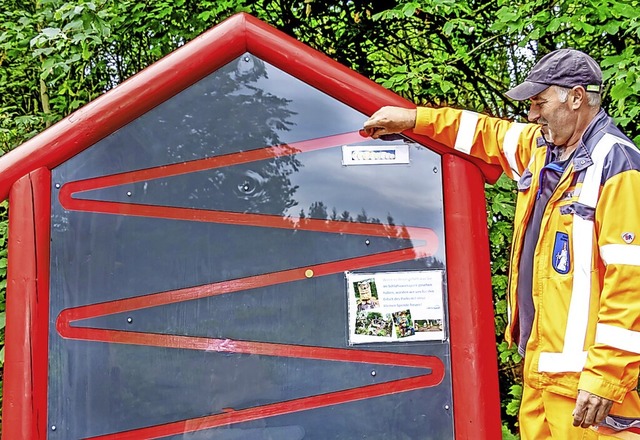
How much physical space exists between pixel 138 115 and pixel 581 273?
1.52 meters

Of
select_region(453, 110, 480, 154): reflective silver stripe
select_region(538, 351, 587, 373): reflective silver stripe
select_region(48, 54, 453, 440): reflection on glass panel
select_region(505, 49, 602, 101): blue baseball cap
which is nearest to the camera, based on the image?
select_region(538, 351, 587, 373): reflective silver stripe

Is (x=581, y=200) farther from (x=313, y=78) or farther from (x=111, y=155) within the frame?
(x=111, y=155)

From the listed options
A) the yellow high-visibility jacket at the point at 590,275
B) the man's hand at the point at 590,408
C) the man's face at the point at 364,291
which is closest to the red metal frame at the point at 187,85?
the yellow high-visibility jacket at the point at 590,275

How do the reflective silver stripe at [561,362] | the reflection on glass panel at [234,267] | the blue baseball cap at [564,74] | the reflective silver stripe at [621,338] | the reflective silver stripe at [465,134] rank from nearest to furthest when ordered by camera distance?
the reflective silver stripe at [621,338], the reflective silver stripe at [561,362], the blue baseball cap at [564,74], the reflection on glass panel at [234,267], the reflective silver stripe at [465,134]

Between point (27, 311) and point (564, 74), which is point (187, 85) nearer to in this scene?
point (27, 311)

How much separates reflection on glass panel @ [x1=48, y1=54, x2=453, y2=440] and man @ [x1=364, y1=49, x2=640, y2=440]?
0.93ft

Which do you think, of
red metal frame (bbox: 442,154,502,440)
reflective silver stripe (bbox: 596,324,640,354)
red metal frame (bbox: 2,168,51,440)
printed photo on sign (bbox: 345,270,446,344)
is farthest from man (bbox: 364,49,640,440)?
red metal frame (bbox: 2,168,51,440)

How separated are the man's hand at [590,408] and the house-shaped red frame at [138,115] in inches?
17.2

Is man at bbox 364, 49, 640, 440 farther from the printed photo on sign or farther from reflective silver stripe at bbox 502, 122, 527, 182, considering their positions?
the printed photo on sign

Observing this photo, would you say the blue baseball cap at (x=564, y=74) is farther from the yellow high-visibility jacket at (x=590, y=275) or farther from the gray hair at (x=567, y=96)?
the yellow high-visibility jacket at (x=590, y=275)

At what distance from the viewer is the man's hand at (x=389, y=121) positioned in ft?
7.75

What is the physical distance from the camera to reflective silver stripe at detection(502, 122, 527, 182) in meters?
2.44

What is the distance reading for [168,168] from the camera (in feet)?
7.70

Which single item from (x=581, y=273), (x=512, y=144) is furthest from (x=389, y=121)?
(x=581, y=273)
